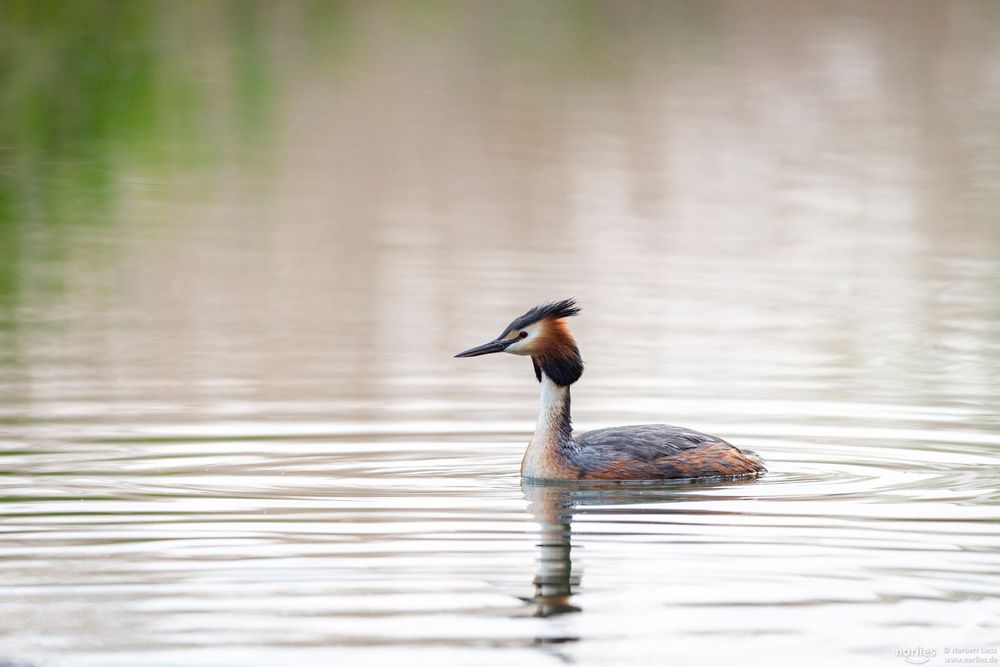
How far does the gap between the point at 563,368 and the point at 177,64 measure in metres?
30.4

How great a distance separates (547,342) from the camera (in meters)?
10.9

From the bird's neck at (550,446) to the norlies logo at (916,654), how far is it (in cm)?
366

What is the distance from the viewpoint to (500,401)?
12.9 m

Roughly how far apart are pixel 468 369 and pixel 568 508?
4.47 m

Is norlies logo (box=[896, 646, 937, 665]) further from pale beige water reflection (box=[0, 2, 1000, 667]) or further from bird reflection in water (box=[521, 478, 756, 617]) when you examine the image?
bird reflection in water (box=[521, 478, 756, 617])

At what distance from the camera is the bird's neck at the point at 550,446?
413 inches

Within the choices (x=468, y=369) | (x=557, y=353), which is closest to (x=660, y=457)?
(x=557, y=353)

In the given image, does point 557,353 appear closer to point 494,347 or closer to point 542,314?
point 542,314

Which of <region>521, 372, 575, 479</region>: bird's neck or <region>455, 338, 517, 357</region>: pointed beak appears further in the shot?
<region>455, 338, 517, 357</region>: pointed beak

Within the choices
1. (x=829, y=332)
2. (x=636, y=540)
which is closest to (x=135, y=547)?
(x=636, y=540)

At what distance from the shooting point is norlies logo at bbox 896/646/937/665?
691 cm

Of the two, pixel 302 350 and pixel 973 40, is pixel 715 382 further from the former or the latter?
pixel 973 40

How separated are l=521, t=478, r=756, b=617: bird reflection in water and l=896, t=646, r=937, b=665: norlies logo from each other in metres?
1.28

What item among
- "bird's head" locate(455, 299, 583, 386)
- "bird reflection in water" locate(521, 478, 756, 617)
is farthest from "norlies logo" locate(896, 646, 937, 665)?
"bird's head" locate(455, 299, 583, 386)
